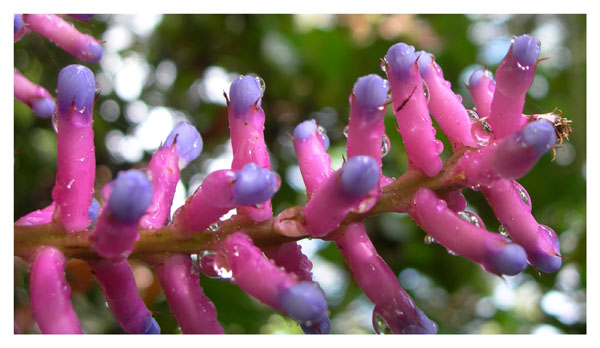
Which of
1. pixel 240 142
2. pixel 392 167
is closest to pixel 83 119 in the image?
pixel 240 142

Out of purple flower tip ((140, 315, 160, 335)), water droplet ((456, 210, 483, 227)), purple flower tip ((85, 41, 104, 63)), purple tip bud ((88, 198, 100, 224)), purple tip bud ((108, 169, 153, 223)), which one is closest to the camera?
purple tip bud ((108, 169, 153, 223))

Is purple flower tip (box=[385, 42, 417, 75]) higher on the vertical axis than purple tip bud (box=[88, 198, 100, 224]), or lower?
higher

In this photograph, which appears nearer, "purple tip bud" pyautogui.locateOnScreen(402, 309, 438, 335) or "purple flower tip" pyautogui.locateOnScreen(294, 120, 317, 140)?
"purple tip bud" pyautogui.locateOnScreen(402, 309, 438, 335)

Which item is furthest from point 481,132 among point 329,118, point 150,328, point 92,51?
point 329,118

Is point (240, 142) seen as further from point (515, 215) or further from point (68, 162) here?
point (515, 215)

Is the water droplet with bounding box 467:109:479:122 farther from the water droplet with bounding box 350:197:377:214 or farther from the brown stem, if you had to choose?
the water droplet with bounding box 350:197:377:214

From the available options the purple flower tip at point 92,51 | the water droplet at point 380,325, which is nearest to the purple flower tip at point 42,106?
the purple flower tip at point 92,51

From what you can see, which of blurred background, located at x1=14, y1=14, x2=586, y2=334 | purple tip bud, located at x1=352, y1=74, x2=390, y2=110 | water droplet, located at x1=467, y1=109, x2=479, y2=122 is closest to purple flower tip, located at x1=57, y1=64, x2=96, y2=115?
purple tip bud, located at x1=352, y1=74, x2=390, y2=110
